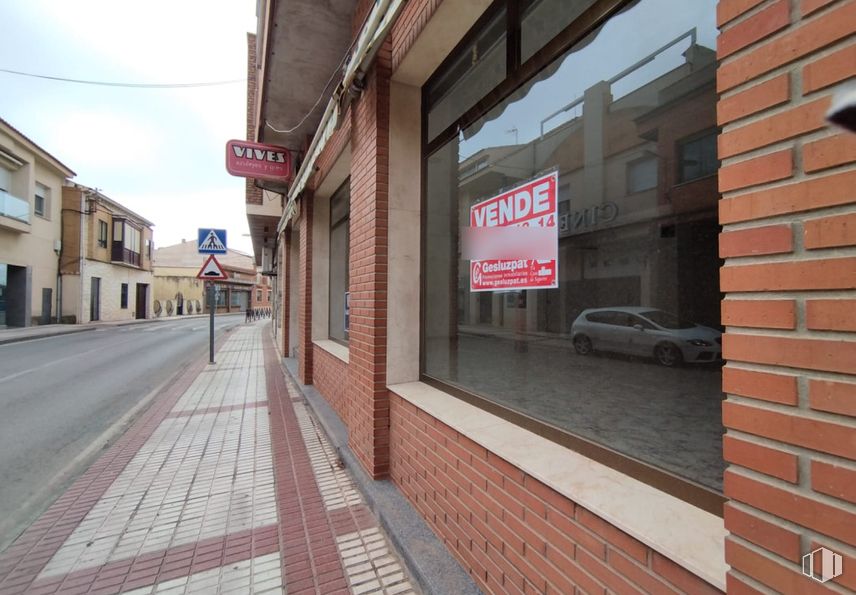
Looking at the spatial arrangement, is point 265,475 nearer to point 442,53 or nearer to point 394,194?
point 394,194

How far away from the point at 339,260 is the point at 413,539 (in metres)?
4.70

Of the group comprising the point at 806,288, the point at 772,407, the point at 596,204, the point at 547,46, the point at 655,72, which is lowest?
the point at 772,407

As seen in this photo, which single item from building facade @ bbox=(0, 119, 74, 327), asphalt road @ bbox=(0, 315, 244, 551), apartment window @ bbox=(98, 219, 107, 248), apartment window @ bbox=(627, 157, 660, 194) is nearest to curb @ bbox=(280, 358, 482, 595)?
apartment window @ bbox=(627, 157, 660, 194)

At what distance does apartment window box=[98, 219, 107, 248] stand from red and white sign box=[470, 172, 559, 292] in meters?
32.6

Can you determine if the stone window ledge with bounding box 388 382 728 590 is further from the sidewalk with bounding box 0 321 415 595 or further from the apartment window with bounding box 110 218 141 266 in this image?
the apartment window with bounding box 110 218 141 266

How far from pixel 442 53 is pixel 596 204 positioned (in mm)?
1789

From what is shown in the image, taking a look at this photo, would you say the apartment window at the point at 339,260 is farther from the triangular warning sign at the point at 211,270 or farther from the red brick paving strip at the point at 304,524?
the triangular warning sign at the point at 211,270

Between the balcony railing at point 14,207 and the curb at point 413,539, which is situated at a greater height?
the balcony railing at point 14,207

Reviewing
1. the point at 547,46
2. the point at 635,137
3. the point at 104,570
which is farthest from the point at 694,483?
the point at 104,570

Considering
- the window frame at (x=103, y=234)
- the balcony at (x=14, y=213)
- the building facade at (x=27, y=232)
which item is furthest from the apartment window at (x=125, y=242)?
the balcony at (x=14, y=213)

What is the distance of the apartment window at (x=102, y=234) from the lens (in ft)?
88.0

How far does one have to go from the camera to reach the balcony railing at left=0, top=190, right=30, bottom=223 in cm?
1923

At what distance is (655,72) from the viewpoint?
5.83 feet

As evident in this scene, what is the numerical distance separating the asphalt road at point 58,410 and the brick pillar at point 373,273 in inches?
98.5
